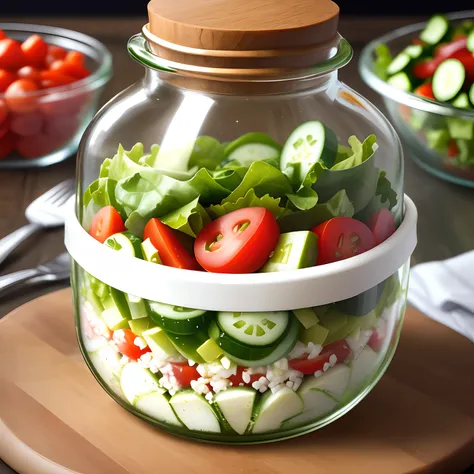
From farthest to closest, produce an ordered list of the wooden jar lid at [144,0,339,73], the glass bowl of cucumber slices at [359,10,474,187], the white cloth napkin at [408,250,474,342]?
the glass bowl of cucumber slices at [359,10,474,187], the white cloth napkin at [408,250,474,342], the wooden jar lid at [144,0,339,73]

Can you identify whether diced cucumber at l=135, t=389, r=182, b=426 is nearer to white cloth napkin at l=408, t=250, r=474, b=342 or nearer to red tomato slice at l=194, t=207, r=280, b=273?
red tomato slice at l=194, t=207, r=280, b=273

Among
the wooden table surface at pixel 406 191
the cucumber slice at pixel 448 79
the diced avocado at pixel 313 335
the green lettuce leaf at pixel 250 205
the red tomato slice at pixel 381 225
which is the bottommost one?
the wooden table surface at pixel 406 191

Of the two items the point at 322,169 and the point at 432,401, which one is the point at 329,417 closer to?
the point at 432,401

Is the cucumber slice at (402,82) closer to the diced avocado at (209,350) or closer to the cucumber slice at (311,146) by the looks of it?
the cucumber slice at (311,146)

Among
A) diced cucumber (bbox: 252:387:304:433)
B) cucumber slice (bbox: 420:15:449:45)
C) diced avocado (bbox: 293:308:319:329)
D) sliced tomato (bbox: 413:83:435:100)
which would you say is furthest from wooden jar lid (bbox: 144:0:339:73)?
cucumber slice (bbox: 420:15:449:45)

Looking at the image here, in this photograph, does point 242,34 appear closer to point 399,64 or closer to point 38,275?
point 38,275

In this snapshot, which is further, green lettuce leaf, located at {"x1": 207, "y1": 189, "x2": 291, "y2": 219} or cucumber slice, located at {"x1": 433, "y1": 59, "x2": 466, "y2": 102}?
cucumber slice, located at {"x1": 433, "y1": 59, "x2": 466, "y2": 102}

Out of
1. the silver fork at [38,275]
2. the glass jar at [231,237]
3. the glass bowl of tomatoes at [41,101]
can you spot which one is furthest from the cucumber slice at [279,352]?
the glass bowl of tomatoes at [41,101]

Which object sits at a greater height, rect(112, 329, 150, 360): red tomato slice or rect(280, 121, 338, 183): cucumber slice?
rect(280, 121, 338, 183): cucumber slice
